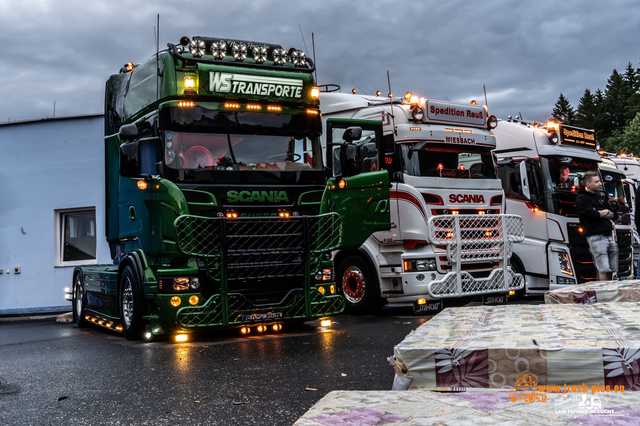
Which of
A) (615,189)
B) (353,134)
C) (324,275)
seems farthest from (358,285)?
(615,189)

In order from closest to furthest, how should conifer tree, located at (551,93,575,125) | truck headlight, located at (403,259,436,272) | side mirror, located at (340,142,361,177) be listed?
side mirror, located at (340,142,361,177), truck headlight, located at (403,259,436,272), conifer tree, located at (551,93,575,125)

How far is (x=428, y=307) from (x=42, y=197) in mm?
10149

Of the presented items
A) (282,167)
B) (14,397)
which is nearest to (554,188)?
(282,167)

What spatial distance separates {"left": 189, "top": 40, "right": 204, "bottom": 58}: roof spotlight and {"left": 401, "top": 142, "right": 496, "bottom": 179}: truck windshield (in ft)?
12.3

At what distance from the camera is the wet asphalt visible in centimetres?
454

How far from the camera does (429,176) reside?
1066 cm

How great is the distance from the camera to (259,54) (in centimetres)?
891

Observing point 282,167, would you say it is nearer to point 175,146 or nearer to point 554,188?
point 175,146

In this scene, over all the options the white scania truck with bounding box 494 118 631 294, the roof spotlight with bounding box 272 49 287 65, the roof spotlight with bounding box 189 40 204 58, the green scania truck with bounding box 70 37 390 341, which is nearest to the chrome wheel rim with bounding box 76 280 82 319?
the green scania truck with bounding box 70 37 390 341

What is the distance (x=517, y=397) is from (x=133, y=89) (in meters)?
8.67

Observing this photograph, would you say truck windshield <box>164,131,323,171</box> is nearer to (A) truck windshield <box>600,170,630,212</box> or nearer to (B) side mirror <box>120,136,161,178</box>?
(B) side mirror <box>120,136,161,178</box>

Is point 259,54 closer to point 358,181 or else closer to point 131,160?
point 131,160

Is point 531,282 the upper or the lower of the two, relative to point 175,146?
lower

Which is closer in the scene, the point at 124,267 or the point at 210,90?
the point at 210,90
